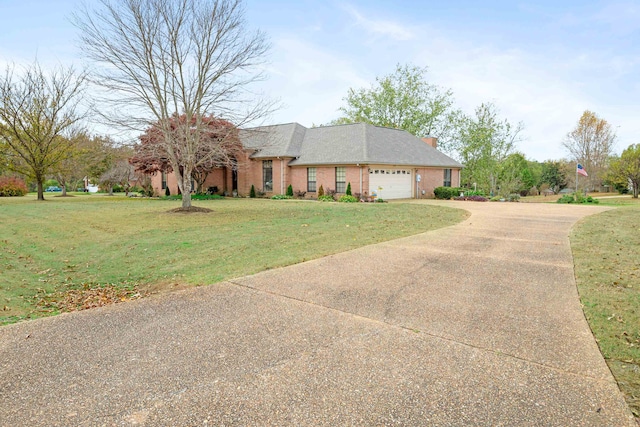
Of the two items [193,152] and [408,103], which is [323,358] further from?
[408,103]

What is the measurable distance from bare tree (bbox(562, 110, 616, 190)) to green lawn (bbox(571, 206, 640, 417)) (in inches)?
1404

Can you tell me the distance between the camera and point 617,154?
38.9m

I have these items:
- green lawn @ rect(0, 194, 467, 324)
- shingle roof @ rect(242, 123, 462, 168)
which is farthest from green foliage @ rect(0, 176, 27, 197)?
green lawn @ rect(0, 194, 467, 324)

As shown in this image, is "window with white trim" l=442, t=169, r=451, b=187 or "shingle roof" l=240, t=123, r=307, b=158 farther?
"window with white trim" l=442, t=169, r=451, b=187

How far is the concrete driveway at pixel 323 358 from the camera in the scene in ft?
8.23

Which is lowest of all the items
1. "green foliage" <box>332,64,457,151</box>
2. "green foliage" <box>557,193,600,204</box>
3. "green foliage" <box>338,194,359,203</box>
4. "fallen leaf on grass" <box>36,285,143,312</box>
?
"fallen leaf on grass" <box>36,285,143,312</box>

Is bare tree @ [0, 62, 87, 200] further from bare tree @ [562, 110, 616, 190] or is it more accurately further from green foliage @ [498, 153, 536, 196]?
bare tree @ [562, 110, 616, 190]

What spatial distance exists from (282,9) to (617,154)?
41.7m

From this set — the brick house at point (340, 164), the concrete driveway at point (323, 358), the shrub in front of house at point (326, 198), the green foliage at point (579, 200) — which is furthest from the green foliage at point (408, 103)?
the concrete driveway at point (323, 358)

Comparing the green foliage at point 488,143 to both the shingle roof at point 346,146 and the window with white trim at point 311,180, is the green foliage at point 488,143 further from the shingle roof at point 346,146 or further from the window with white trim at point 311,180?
the window with white trim at point 311,180

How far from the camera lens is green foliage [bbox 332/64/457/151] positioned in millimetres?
41438

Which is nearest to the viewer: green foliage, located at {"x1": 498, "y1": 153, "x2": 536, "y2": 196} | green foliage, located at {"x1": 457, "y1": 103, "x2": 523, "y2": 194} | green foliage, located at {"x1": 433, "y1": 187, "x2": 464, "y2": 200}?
green foliage, located at {"x1": 433, "y1": 187, "x2": 464, "y2": 200}

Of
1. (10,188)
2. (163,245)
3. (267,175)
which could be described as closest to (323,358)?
(163,245)

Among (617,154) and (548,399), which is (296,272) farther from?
(617,154)
